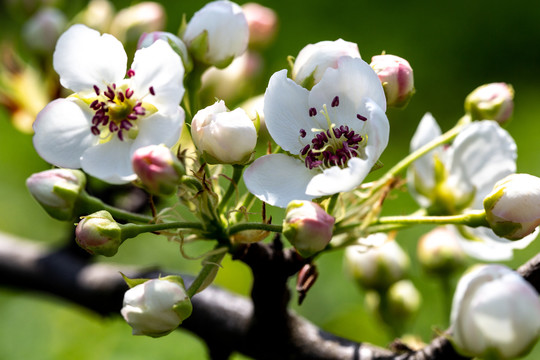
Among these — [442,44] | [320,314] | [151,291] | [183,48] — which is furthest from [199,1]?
[151,291]

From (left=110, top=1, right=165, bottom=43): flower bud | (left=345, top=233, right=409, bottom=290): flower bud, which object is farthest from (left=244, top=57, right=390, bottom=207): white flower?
(left=110, top=1, right=165, bottom=43): flower bud

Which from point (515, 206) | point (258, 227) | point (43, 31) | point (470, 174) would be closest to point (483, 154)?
point (470, 174)

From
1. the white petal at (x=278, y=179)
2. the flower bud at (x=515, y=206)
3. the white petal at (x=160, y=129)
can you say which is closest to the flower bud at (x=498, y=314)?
the flower bud at (x=515, y=206)

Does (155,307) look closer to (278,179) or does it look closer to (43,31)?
(278,179)

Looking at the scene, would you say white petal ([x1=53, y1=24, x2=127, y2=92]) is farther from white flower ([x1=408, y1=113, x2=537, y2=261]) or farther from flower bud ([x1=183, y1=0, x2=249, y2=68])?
white flower ([x1=408, y1=113, x2=537, y2=261])

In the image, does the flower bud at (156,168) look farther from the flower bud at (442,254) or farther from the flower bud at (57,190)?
the flower bud at (442,254)

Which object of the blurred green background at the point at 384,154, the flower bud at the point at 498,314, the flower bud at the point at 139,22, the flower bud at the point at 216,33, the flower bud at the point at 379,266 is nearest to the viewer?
the flower bud at the point at 498,314

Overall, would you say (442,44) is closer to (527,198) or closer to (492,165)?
(492,165)
